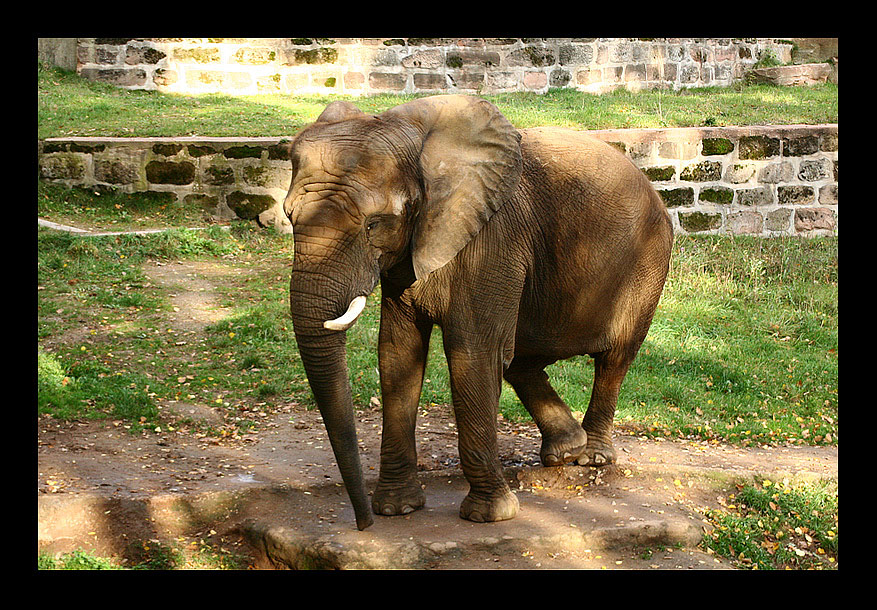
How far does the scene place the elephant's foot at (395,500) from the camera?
6172 mm

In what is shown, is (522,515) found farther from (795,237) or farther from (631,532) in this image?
(795,237)

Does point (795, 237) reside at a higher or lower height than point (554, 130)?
lower

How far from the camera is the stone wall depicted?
16719mm

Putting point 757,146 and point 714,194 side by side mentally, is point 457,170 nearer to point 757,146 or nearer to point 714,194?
point 714,194

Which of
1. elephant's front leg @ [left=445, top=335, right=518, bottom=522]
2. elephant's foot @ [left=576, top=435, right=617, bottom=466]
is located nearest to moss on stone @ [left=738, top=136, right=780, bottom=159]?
elephant's foot @ [left=576, top=435, right=617, bottom=466]

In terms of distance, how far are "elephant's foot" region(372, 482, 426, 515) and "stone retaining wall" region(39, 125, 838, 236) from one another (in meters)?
7.18

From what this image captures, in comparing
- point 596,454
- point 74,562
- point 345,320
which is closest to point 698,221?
point 596,454

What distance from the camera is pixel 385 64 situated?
17000mm

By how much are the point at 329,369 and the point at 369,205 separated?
855 mm

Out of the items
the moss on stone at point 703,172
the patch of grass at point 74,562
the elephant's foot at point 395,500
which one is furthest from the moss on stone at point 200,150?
the patch of grass at point 74,562

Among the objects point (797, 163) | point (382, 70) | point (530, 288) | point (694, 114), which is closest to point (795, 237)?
point (797, 163)

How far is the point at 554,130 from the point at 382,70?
11023 millimetres

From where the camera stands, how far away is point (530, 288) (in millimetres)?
6121

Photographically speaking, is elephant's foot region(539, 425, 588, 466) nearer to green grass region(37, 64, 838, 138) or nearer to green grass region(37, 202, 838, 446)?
green grass region(37, 202, 838, 446)
